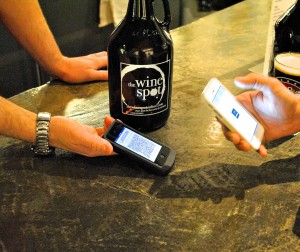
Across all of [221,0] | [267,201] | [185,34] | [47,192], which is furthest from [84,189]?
[221,0]

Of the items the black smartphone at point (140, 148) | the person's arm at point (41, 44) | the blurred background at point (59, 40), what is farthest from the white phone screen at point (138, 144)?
the blurred background at point (59, 40)

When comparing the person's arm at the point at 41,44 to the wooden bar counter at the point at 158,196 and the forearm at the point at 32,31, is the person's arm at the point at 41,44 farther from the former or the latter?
the wooden bar counter at the point at 158,196

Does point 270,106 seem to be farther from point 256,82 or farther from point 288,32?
point 288,32

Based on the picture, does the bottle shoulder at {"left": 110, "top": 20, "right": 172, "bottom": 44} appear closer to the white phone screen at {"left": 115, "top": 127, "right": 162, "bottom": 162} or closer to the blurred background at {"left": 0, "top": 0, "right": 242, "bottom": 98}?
the white phone screen at {"left": 115, "top": 127, "right": 162, "bottom": 162}

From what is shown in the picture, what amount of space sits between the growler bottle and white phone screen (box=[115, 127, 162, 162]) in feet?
0.22

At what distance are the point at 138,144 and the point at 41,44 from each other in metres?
0.47

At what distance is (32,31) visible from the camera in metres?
1.03

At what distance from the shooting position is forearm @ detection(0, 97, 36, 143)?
0.74 m

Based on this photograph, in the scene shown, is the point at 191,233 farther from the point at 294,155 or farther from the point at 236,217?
the point at 294,155

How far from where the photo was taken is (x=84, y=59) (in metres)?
1.07

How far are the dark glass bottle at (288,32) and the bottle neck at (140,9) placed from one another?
358mm

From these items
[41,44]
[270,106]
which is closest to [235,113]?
[270,106]

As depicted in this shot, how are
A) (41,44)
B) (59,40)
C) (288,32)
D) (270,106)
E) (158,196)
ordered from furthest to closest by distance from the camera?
(59,40) → (41,44) → (288,32) → (270,106) → (158,196)

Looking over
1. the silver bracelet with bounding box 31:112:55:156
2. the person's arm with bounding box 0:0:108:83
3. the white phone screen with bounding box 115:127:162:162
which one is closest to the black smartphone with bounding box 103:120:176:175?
the white phone screen with bounding box 115:127:162:162
